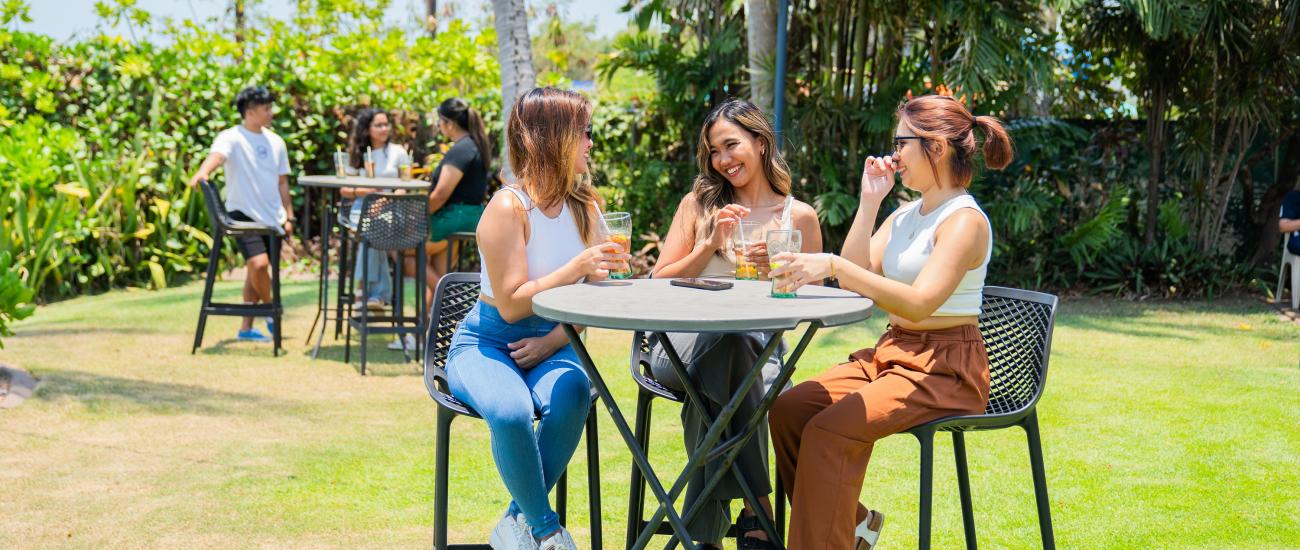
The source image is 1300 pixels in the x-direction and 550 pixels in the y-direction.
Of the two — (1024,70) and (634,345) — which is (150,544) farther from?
(1024,70)

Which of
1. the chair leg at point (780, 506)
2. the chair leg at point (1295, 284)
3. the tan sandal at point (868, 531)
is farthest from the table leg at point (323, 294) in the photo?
the chair leg at point (1295, 284)

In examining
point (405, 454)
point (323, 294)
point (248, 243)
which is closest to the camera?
point (405, 454)

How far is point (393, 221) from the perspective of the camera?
22.4 ft

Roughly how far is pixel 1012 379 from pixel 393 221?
4.44m

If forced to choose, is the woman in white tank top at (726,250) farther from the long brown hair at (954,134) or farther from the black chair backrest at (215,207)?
the black chair backrest at (215,207)

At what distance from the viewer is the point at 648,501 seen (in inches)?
168

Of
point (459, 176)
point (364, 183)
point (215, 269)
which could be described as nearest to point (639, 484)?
point (459, 176)

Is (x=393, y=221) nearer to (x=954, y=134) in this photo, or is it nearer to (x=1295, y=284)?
(x=954, y=134)

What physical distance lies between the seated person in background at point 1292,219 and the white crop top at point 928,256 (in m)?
7.06

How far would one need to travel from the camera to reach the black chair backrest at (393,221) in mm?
6770

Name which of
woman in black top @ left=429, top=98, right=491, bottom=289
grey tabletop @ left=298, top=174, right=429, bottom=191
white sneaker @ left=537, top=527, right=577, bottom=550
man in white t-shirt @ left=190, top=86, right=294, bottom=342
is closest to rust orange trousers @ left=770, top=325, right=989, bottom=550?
white sneaker @ left=537, top=527, right=577, bottom=550

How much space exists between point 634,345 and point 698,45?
9047 mm

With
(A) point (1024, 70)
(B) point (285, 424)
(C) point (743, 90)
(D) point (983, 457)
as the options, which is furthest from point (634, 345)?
(C) point (743, 90)

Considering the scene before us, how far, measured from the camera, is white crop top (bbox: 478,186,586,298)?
3.30 meters
